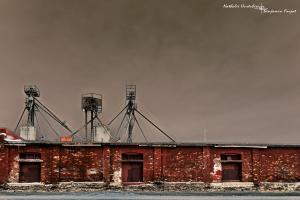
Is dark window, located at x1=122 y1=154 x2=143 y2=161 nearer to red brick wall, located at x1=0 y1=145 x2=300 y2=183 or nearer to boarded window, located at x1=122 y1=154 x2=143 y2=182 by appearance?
boarded window, located at x1=122 y1=154 x2=143 y2=182

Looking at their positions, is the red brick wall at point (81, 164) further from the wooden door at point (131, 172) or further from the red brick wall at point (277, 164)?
the red brick wall at point (277, 164)

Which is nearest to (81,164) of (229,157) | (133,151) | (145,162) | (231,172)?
(133,151)

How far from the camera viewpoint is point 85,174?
74.4 feet

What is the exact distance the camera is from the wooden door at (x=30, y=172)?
73.7 feet

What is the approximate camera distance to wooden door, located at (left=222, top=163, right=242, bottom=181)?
2392 centimetres

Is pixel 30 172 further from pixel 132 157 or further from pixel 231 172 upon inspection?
pixel 231 172

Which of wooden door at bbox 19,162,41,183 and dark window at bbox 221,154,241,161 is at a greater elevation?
dark window at bbox 221,154,241,161

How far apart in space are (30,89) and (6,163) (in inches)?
571

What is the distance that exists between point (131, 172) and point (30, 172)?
6752 mm

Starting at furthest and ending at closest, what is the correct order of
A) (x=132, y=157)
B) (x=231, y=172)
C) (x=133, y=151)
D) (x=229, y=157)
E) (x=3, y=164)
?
(x=229, y=157) < (x=231, y=172) < (x=132, y=157) < (x=133, y=151) < (x=3, y=164)

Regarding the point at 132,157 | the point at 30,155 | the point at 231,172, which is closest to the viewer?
the point at 30,155

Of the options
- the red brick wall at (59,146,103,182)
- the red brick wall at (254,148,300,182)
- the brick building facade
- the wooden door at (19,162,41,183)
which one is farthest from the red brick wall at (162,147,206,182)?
the wooden door at (19,162,41,183)

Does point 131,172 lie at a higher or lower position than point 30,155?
lower

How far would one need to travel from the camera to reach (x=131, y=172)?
2327cm
